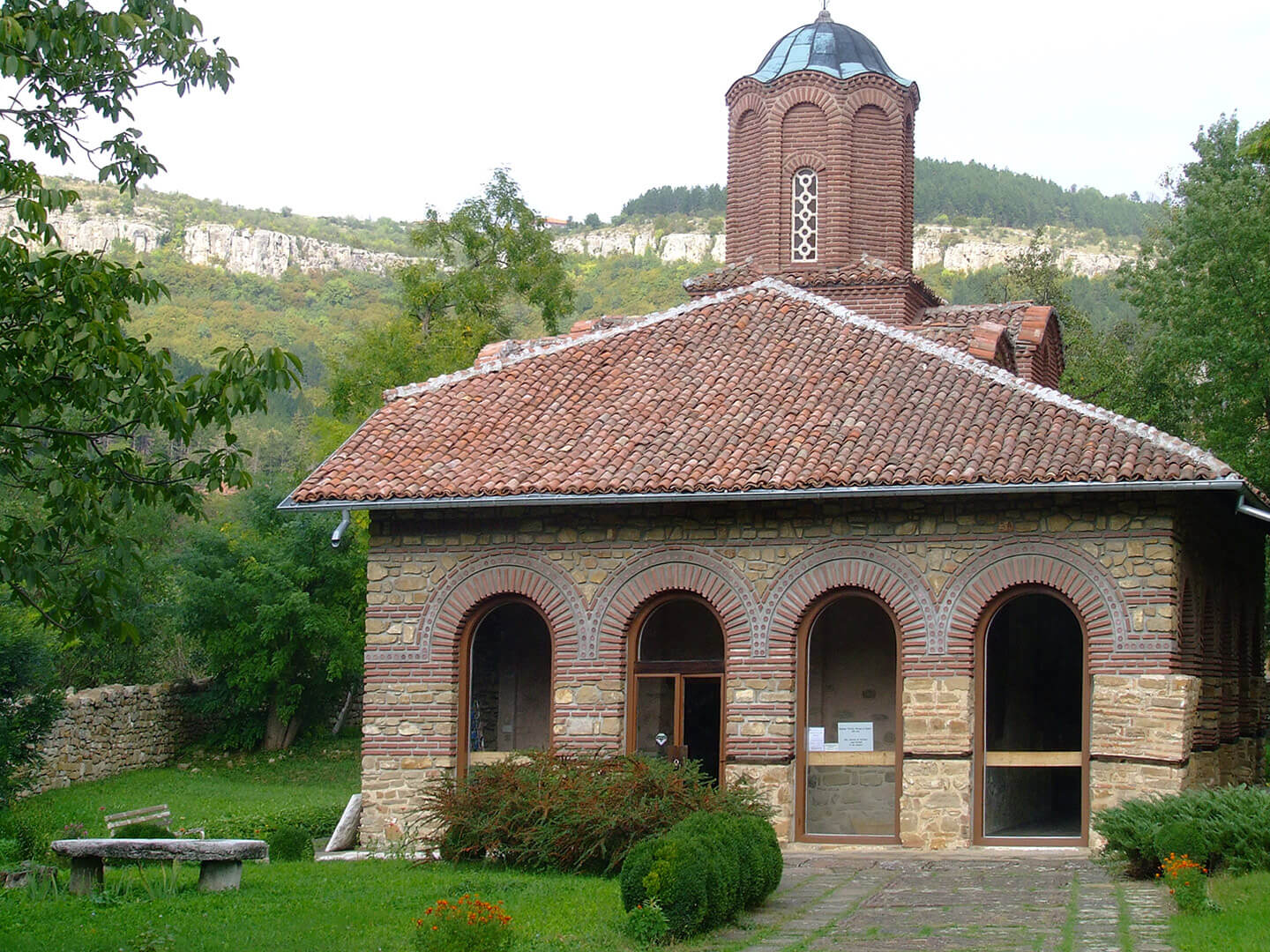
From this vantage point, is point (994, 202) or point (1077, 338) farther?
point (994, 202)

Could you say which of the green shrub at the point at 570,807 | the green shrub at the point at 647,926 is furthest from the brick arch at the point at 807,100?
the green shrub at the point at 647,926

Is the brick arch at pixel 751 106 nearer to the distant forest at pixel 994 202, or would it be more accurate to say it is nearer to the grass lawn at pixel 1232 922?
the grass lawn at pixel 1232 922

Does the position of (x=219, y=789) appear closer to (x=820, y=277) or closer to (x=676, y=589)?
(x=676, y=589)

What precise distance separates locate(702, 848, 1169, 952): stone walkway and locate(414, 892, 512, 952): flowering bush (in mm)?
1586

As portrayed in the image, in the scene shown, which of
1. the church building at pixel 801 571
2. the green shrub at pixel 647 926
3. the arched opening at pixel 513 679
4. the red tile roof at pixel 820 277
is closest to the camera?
the green shrub at pixel 647 926

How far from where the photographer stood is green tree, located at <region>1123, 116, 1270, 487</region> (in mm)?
25047

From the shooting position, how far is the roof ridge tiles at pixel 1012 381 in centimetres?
1497

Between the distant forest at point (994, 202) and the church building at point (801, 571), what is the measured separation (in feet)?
214

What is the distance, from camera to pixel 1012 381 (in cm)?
1681

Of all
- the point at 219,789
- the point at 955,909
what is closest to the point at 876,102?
the point at 955,909

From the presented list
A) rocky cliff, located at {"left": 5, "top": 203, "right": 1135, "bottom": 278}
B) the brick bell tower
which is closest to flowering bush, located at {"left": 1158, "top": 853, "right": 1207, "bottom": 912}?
the brick bell tower

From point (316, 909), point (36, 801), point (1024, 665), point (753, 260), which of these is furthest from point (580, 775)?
point (36, 801)

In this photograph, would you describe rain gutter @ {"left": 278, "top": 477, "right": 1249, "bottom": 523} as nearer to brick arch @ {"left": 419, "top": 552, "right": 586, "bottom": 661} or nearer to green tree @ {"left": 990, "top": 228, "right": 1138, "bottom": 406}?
brick arch @ {"left": 419, "top": 552, "right": 586, "bottom": 661}

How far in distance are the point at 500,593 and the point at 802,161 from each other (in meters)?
9.21
